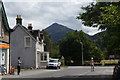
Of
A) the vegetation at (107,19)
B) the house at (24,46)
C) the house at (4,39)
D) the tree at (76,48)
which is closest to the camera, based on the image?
the vegetation at (107,19)

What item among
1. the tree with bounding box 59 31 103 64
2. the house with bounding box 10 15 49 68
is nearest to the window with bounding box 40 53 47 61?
the house with bounding box 10 15 49 68

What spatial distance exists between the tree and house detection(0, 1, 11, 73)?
153 feet

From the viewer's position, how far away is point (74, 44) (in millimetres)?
71688

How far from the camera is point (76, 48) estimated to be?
71375 mm

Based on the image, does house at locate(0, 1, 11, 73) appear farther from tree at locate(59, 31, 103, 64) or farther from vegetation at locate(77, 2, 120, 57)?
tree at locate(59, 31, 103, 64)

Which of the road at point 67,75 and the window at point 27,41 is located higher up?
the window at point 27,41

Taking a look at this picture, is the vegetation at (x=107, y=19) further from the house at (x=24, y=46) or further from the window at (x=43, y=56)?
the window at (x=43, y=56)

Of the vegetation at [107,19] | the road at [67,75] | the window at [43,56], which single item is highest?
the vegetation at [107,19]

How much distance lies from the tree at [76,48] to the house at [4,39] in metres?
46.7

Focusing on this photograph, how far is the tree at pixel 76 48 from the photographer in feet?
232

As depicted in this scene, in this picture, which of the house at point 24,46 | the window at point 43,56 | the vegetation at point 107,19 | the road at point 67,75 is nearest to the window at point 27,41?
the house at point 24,46

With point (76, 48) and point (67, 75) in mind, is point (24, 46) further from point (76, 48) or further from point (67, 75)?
point (76, 48)

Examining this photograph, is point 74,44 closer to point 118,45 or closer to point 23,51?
point 23,51

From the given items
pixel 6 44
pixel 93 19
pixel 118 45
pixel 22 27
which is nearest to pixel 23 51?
pixel 22 27
